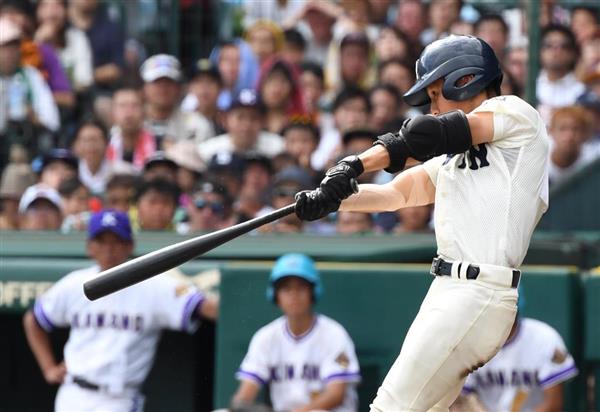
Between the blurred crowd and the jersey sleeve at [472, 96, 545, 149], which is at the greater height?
the blurred crowd

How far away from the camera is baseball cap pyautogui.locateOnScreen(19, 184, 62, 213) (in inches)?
328

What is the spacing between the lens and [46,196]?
8336mm

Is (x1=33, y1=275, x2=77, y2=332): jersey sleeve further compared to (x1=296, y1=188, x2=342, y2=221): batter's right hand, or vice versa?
(x1=33, y1=275, x2=77, y2=332): jersey sleeve

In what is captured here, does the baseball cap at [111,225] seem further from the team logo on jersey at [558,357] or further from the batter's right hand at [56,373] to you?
the team logo on jersey at [558,357]

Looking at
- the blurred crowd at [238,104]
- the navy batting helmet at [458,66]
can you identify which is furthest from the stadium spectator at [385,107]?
the navy batting helmet at [458,66]

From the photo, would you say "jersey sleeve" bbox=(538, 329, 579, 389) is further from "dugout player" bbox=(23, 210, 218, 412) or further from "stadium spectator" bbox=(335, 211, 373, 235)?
"dugout player" bbox=(23, 210, 218, 412)

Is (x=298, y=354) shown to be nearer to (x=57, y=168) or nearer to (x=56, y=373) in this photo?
(x=56, y=373)

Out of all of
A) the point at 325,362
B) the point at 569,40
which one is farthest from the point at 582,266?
the point at 569,40

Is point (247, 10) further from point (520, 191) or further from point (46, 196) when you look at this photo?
point (520, 191)

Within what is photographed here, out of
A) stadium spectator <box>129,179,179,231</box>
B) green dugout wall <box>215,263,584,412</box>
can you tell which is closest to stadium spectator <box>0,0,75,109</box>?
stadium spectator <box>129,179,179,231</box>

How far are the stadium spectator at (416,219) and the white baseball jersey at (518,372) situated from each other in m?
1.09

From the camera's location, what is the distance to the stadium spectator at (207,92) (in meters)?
9.11

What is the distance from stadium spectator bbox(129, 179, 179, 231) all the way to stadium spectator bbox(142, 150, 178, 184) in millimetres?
279

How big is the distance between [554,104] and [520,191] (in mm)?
4345
